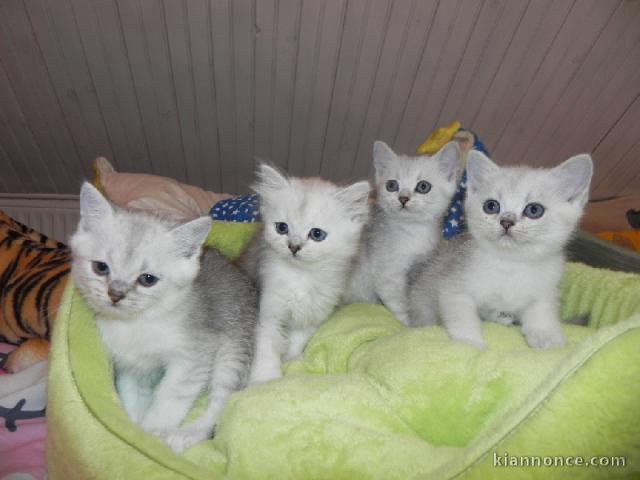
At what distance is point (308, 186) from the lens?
5.14 feet

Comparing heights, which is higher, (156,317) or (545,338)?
(545,338)

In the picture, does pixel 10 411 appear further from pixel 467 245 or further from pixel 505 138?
pixel 505 138

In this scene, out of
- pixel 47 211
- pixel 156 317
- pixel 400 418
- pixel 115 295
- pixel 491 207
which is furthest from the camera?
pixel 47 211

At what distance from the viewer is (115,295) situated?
118cm

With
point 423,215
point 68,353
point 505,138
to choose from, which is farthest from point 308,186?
point 505,138

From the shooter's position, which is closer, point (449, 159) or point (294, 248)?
point (294, 248)

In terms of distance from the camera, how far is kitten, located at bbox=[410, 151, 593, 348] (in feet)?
4.37

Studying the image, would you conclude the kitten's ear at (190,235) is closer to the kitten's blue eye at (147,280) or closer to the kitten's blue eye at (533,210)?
the kitten's blue eye at (147,280)

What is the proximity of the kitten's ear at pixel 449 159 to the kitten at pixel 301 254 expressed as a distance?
36 cm

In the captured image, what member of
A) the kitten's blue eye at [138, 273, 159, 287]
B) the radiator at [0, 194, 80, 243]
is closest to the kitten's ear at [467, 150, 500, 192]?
the kitten's blue eye at [138, 273, 159, 287]

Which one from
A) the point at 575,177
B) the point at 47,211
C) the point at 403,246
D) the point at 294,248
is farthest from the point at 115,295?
the point at 47,211

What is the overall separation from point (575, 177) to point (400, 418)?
74cm

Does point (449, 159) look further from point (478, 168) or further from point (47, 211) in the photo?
point (47, 211)

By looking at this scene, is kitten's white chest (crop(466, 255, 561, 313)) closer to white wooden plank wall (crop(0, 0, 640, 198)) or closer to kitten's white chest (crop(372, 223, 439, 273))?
kitten's white chest (crop(372, 223, 439, 273))
